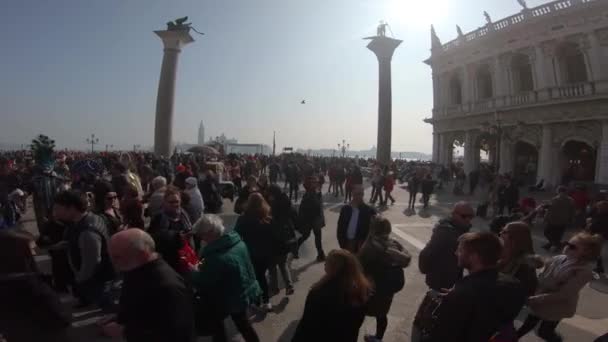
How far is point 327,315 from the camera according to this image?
2.73m

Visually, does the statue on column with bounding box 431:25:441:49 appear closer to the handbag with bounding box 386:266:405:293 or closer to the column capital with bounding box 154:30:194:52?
the column capital with bounding box 154:30:194:52

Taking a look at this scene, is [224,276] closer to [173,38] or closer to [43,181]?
[43,181]

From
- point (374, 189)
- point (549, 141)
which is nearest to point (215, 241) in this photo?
point (374, 189)

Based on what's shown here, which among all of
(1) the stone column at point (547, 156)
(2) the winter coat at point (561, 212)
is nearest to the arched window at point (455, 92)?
(1) the stone column at point (547, 156)

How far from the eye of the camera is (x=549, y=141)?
22922 mm

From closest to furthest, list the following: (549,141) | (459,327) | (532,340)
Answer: (459,327) → (532,340) → (549,141)

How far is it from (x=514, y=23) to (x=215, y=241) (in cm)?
2741

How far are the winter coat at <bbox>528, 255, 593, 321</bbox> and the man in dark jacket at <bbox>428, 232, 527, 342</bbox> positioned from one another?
1.56 meters

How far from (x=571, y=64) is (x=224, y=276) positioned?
2680cm

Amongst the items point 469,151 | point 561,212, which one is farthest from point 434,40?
point 561,212

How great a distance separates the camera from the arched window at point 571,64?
22.7m

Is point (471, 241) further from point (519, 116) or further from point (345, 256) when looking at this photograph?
point (519, 116)

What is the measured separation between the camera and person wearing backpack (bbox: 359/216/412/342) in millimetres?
3822

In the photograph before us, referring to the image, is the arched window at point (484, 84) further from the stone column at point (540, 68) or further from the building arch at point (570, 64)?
the building arch at point (570, 64)
